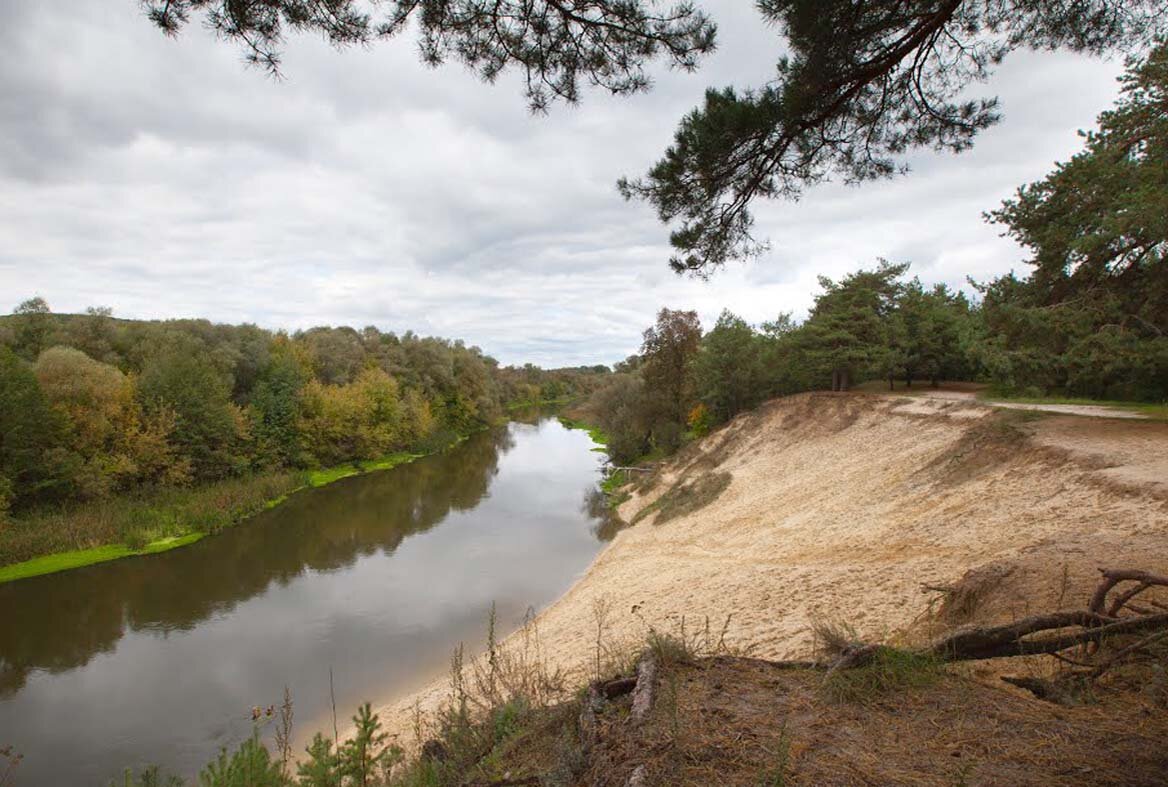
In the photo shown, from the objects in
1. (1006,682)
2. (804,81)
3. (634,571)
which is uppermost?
(804,81)

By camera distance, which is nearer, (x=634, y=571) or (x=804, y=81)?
(x=804, y=81)

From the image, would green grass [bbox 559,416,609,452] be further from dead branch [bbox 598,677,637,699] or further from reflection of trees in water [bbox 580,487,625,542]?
dead branch [bbox 598,677,637,699]

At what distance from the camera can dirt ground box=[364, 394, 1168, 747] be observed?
6.59 m

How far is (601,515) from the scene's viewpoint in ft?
85.0

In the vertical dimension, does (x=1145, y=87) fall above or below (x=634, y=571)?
above

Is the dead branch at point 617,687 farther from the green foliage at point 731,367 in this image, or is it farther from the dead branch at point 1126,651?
the green foliage at point 731,367

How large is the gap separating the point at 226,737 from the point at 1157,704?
1341 cm

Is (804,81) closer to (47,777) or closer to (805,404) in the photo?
(47,777)

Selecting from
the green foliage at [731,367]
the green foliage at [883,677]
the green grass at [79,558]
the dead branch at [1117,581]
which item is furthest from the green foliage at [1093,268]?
the green grass at [79,558]

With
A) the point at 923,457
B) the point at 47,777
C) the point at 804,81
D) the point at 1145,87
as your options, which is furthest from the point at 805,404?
the point at 47,777

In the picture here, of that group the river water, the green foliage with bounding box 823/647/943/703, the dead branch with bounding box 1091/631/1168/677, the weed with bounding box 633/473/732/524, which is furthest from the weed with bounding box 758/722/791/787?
the weed with bounding box 633/473/732/524

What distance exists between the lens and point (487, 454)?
49.8 meters

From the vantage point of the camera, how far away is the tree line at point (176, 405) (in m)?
22.3

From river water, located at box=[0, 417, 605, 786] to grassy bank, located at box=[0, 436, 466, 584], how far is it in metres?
1.02
